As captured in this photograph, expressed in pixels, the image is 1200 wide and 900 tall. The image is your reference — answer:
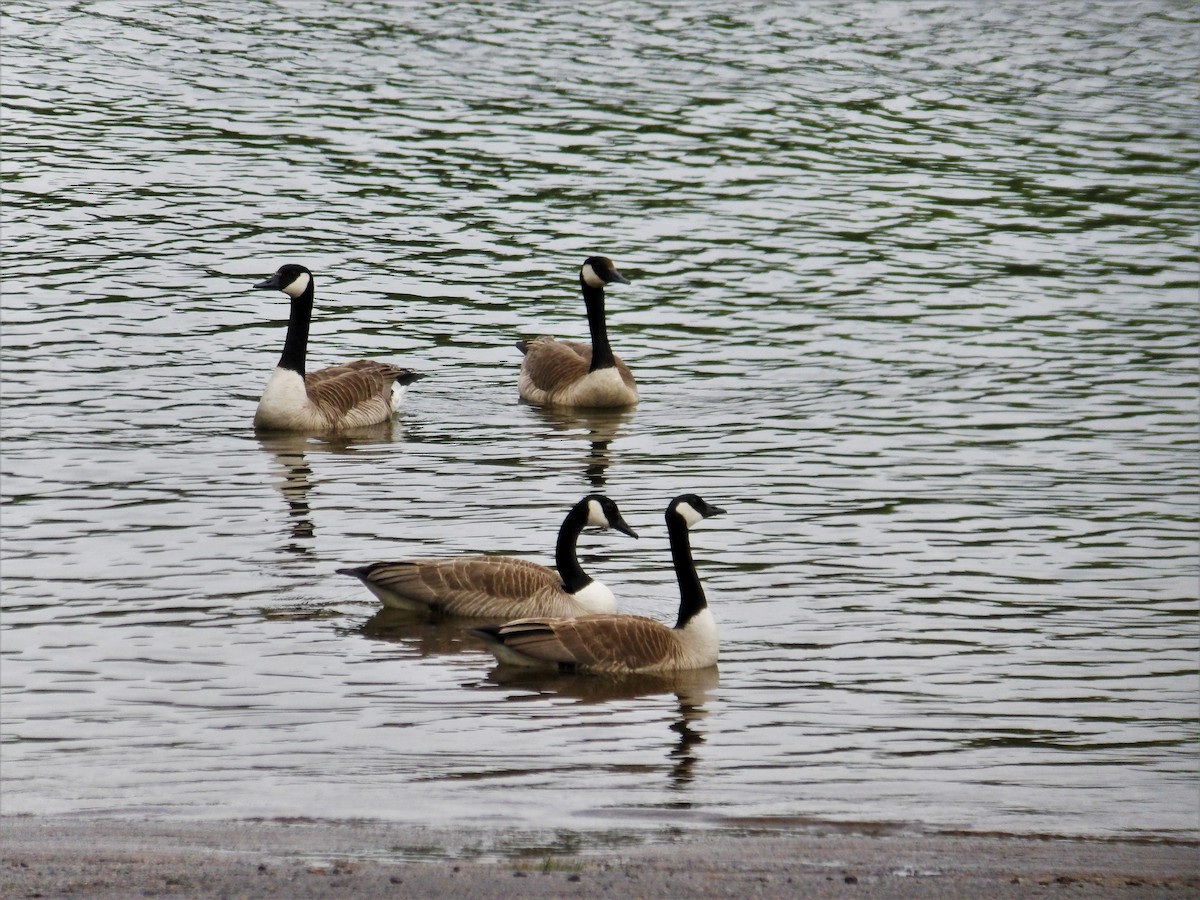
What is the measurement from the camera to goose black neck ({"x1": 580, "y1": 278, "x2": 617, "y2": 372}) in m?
21.6

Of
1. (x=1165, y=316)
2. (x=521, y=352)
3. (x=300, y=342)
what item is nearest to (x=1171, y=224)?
(x=1165, y=316)

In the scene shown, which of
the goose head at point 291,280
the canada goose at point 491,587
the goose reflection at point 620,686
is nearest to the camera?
the goose reflection at point 620,686

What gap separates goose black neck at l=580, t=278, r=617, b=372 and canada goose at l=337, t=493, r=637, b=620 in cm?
764

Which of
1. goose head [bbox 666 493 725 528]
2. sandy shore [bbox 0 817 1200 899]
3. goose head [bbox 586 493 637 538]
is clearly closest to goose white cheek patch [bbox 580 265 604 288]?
goose head [bbox 586 493 637 538]

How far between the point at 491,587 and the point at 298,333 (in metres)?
7.65

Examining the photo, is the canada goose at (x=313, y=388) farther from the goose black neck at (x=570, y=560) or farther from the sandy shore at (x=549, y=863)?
the sandy shore at (x=549, y=863)

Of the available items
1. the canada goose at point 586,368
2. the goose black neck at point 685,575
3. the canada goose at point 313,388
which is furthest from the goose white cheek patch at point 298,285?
the goose black neck at point 685,575

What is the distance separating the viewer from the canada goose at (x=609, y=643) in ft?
42.3

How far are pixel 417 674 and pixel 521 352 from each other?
35.3 feet

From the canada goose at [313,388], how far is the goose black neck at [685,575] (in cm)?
759

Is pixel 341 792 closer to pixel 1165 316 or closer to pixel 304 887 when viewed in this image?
pixel 304 887

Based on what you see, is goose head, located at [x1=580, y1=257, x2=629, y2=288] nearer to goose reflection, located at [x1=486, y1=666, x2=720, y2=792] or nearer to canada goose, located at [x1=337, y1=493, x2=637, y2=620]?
canada goose, located at [x1=337, y1=493, x2=637, y2=620]

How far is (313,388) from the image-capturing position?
20609 mm

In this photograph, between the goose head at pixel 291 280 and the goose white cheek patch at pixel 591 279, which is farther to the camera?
the goose white cheek patch at pixel 591 279
